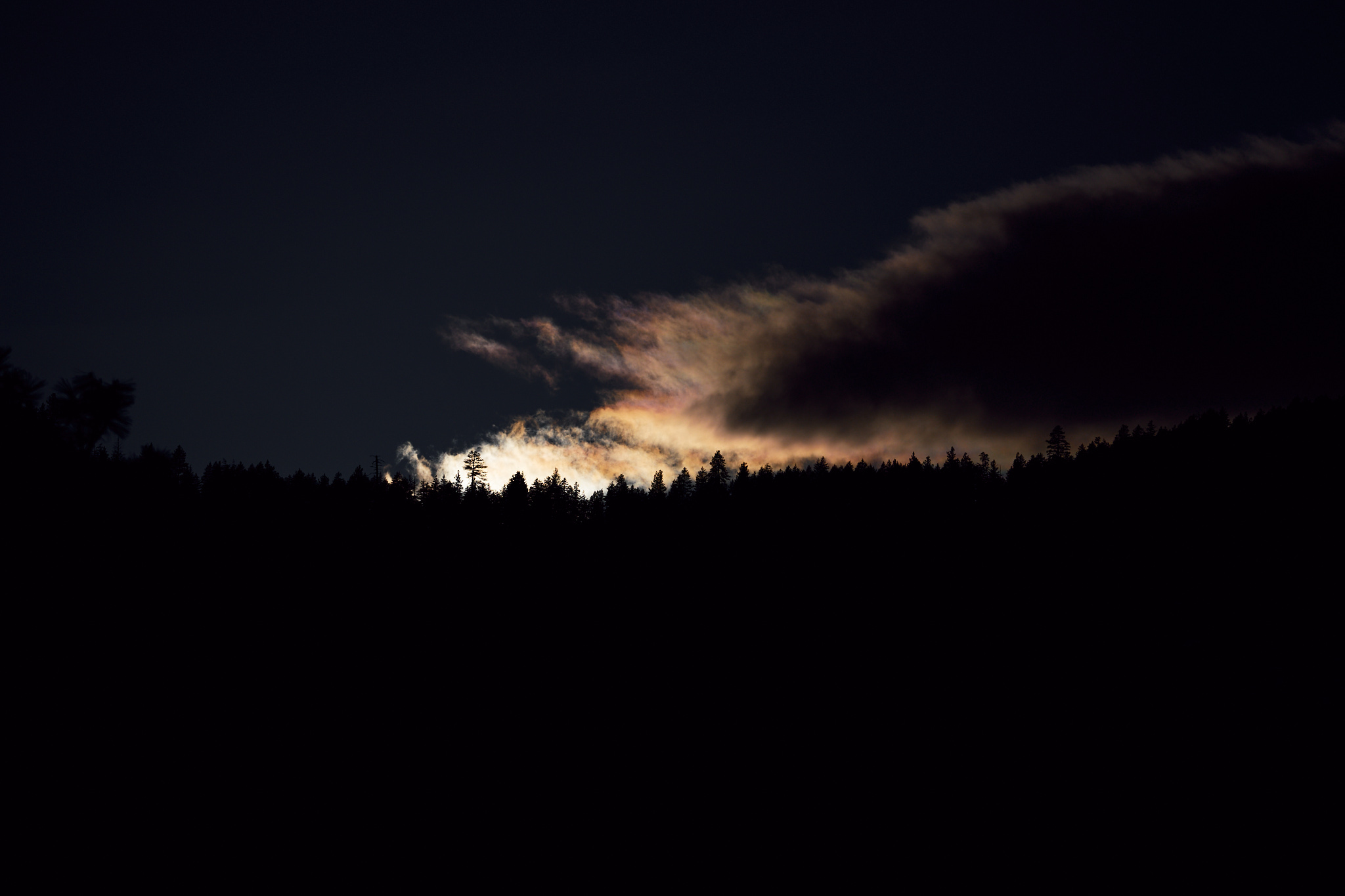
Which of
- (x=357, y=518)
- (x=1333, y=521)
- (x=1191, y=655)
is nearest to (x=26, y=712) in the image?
(x=357, y=518)

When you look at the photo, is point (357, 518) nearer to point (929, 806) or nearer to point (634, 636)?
point (634, 636)

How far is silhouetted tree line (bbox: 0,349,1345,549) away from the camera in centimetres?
7812

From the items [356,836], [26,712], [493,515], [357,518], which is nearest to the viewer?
[26,712]

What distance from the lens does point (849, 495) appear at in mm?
118188

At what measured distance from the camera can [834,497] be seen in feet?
385

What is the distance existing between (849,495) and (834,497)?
2814 mm

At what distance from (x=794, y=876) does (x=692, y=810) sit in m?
10.5

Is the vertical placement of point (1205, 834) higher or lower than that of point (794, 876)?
higher

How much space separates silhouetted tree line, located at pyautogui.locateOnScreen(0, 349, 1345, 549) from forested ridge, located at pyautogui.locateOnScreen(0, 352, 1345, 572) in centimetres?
29

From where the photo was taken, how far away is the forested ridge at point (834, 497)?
76.4m

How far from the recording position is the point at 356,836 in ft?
152

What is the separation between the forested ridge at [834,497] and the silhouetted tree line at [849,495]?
0.95 feet

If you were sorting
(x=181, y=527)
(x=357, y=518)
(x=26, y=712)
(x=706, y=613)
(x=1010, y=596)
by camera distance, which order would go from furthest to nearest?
1. (x=357, y=518)
2. (x=706, y=613)
3. (x=1010, y=596)
4. (x=181, y=527)
5. (x=26, y=712)

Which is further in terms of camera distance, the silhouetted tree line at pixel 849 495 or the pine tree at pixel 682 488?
the pine tree at pixel 682 488
